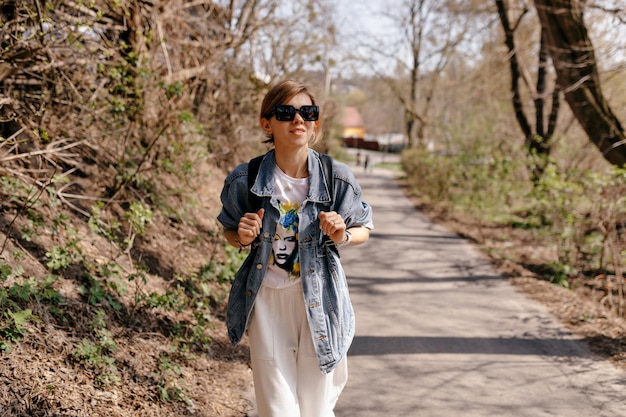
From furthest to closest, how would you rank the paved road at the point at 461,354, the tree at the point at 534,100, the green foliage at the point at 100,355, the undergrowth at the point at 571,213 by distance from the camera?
1. the tree at the point at 534,100
2. the undergrowth at the point at 571,213
3. the paved road at the point at 461,354
4. the green foliage at the point at 100,355

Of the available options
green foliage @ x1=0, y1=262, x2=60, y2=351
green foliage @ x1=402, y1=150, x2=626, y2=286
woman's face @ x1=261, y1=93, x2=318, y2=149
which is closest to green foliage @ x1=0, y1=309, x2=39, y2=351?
green foliage @ x1=0, y1=262, x2=60, y2=351

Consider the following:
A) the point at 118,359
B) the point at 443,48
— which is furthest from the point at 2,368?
the point at 443,48

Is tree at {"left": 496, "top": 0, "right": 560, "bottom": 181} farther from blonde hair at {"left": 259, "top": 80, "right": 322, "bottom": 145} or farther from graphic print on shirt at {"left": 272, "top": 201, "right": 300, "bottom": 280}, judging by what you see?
graphic print on shirt at {"left": 272, "top": 201, "right": 300, "bottom": 280}

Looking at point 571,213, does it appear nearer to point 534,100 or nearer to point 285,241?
point 285,241

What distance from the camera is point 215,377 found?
4.43m

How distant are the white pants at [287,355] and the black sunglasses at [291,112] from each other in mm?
766

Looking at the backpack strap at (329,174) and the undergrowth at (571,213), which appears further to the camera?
the undergrowth at (571,213)

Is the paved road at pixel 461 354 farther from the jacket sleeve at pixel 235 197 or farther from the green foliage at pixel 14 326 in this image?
the green foliage at pixel 14 326

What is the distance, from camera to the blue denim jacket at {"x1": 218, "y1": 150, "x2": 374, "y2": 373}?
258 centimetres

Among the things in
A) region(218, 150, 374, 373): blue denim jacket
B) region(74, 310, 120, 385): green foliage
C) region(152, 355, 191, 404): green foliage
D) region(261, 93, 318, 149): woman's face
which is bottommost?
region(152, 355, 191, 404): green foliage

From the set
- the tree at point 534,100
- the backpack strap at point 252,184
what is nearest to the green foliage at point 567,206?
the tree at point 534,100

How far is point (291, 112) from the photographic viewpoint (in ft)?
8.43

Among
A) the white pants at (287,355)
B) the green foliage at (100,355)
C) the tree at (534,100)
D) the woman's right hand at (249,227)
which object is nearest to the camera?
the woman's right hand at (249,227)

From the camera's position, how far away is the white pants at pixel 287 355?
8.38 ft
